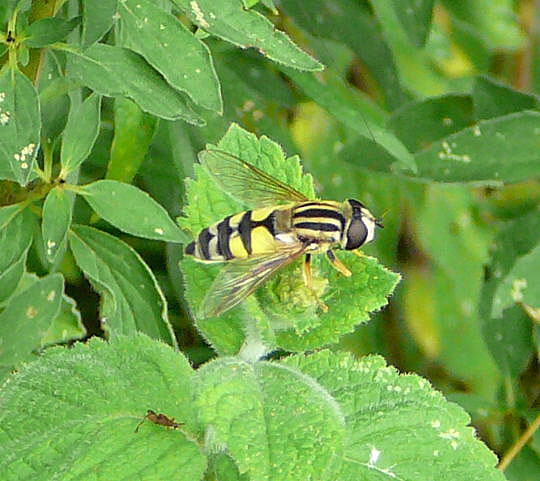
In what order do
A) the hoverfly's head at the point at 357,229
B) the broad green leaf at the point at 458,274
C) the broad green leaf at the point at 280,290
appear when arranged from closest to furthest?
the broad green leaf at the point at 280,290
the hoverfly's head at the point at 357,229
the broad green leaf at the point at 458,274

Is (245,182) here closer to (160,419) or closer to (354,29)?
(160,419)

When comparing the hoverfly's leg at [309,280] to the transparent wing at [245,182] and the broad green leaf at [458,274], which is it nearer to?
the transparent wing at [245,182]

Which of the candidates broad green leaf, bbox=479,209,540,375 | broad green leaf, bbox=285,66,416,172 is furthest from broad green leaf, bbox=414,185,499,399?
broad green leaf, bbox=285,66,416,172

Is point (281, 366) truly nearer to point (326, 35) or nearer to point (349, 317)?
point (349, 317)

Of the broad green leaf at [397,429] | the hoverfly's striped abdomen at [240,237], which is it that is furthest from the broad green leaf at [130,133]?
the broad green leaf at [397,429]

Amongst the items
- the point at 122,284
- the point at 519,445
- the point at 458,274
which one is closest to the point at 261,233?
the point at 122,284

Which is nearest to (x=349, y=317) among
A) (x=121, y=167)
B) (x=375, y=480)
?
(x=375, y=480)
